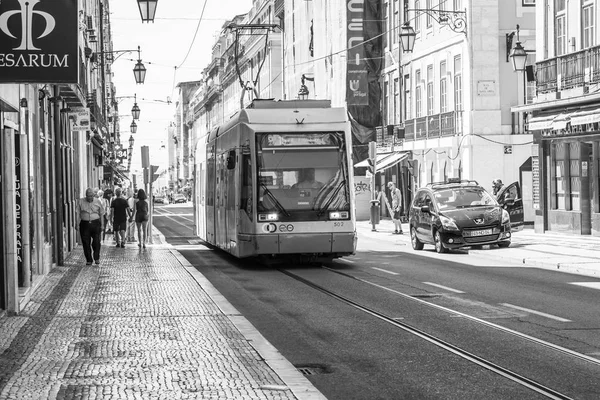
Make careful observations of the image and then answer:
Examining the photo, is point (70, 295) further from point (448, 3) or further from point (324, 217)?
point (448, 3)

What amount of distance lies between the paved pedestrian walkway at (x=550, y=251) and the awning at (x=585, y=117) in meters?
3.23

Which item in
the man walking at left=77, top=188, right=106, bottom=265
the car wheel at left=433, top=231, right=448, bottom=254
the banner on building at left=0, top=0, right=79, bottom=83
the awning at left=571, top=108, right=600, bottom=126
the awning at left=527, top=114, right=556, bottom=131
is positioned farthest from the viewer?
the awning at left=527, top=114, right=556, bottom=131

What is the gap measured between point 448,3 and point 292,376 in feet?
122

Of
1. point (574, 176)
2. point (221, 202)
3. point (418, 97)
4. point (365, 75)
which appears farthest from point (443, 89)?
point (221, 202)

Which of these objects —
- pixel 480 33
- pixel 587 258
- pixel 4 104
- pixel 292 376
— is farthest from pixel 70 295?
pixel 480 33

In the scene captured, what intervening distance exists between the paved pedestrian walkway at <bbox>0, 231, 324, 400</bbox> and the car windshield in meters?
11.4

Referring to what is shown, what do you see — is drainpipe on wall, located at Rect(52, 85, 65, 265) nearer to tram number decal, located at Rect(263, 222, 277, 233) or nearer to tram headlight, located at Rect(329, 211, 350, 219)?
tram number decal, located at Rect(263, 222, 277, 233)

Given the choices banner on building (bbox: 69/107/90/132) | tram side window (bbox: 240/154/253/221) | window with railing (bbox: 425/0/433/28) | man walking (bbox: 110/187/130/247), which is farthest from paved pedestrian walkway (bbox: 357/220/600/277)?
window with railing (bbox: 425/0/433/28)

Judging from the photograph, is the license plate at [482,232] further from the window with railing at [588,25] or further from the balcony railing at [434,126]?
the balcony railing at [434,126]

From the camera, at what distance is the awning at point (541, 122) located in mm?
34000

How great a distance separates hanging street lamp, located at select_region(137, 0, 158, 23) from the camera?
22859 mm

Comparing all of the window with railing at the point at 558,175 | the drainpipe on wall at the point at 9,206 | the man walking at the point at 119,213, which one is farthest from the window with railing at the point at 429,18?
the drainpipe on wall at the point at 9,206

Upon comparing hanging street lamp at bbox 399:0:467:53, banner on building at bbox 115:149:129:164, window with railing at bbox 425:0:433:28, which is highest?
window with railing at bbox 425:0:433:28

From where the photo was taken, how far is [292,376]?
948 centimetres
